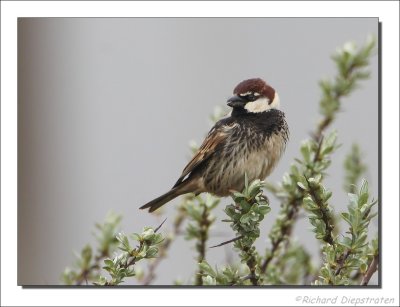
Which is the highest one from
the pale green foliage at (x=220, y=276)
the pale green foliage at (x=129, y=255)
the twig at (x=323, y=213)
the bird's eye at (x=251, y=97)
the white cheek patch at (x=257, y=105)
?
the bird's eye at (x=251, y=97)

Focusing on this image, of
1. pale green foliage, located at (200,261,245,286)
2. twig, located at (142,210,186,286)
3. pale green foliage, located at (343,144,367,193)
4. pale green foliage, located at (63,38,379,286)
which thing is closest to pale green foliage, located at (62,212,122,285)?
pale green foliage, located at (63,38,379,286)

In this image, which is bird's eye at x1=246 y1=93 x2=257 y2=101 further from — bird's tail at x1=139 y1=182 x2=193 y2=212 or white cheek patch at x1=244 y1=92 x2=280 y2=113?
bird's tail at x1=139 y1=182 x2=193 y2=212

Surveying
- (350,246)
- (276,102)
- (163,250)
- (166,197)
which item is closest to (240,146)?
(276,102)

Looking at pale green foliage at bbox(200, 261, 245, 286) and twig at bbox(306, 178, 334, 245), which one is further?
pale green foliage at bbox(200, 261, 245, 286)

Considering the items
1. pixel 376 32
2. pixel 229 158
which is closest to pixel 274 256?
pixel 229 158

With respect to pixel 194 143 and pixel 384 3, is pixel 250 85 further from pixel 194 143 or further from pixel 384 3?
pixel 384 3

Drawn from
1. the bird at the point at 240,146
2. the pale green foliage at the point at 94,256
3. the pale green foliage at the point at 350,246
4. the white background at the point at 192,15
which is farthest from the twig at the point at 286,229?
the pale green foliage at the point at 94,256

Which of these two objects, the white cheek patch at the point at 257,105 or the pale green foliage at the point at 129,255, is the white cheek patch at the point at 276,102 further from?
the pale green foliage at the point at 129,255
